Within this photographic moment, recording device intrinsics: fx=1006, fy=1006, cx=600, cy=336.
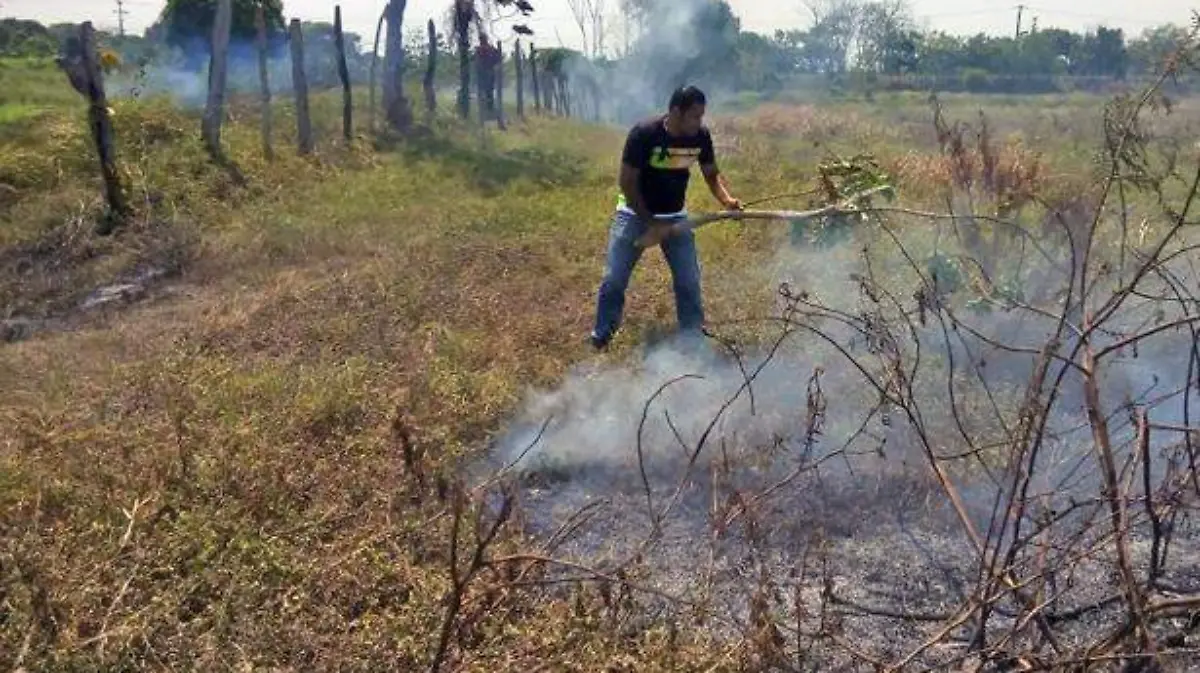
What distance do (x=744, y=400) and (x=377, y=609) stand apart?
2.14m

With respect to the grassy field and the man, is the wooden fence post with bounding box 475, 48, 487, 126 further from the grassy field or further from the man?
the man

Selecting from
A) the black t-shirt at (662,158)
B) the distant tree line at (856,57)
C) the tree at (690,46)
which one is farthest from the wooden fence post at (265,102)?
the tree at (690,46)

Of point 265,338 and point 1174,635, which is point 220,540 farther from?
point 1174,635

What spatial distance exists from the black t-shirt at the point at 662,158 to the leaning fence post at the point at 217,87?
6796 mm

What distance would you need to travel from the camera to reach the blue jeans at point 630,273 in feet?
16.7

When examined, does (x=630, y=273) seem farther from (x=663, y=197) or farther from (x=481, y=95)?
(x=481, y=95)

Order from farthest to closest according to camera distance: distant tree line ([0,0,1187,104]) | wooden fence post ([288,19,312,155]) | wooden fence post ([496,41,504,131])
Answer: distant tree line ([0,0,1187,104])
wooden fence post ([496,41,504,131])
wooden fence post ([288,19,312,155])

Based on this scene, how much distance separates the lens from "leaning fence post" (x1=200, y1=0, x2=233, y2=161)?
1058cm

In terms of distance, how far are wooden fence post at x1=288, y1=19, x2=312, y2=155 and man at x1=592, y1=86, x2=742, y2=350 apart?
25.8 feet

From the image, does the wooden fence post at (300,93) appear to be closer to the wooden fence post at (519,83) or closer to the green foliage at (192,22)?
the green foliage at (192,22)

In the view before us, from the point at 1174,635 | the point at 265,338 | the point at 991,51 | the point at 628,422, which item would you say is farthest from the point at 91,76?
the point at 991,51

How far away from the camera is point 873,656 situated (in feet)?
9.10

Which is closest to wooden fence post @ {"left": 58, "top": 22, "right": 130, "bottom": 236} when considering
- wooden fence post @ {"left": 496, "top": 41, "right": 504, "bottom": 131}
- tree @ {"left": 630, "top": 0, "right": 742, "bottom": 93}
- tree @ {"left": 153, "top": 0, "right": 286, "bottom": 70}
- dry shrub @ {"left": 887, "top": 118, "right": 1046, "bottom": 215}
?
dry shrub @ {"left": 887, "top": 118, "right": 1046, "bottom": 215}

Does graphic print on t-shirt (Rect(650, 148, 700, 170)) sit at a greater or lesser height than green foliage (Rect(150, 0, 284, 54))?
lesser
